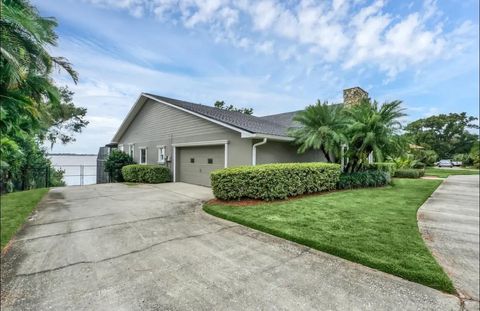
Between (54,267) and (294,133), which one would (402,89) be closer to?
(294,133)

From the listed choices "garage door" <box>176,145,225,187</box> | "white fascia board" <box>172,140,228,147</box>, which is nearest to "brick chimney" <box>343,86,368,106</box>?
"white fascia board" <box>172,140,228,147</box>

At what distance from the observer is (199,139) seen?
11422 mm

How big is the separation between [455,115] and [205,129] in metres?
58.7

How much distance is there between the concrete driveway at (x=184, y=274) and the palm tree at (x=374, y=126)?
24.6ft

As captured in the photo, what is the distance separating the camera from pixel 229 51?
12805mm

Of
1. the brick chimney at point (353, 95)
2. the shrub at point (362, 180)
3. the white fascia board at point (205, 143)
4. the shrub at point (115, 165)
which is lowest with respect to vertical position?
the shrub at point (362, 180)

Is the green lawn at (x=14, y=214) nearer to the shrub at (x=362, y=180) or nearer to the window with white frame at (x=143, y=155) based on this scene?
the window with white frame at (x=143, y=155)

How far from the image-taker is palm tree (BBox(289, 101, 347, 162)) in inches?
378

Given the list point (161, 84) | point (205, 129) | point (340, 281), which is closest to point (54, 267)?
point (340, 281)

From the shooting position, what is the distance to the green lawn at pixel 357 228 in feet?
11.2

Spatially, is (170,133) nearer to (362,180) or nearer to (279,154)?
(279,154)

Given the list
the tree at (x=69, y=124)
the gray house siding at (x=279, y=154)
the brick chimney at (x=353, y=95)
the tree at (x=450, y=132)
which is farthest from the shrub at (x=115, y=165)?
the tree at (x=450, y=132)

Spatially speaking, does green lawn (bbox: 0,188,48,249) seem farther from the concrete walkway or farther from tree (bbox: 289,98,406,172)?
tree (bbox: 289,98,406,172)

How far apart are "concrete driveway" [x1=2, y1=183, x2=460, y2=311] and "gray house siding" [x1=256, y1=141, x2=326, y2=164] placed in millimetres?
4711
